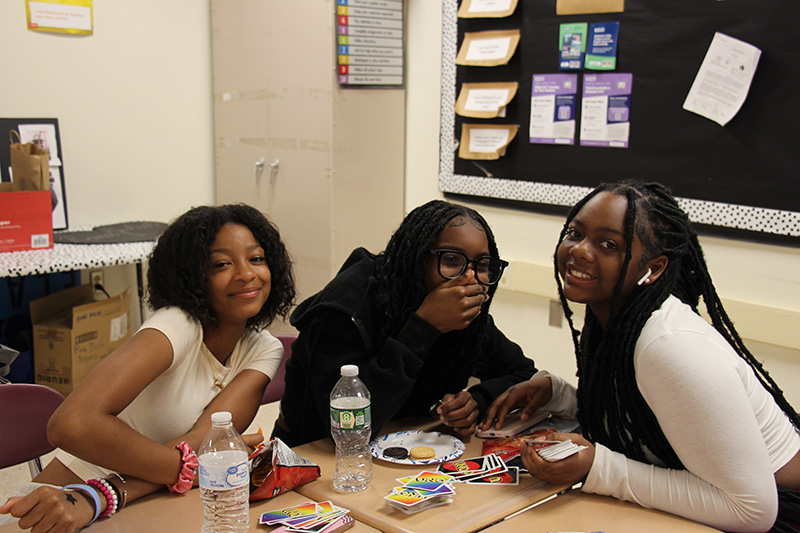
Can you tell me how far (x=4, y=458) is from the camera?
1.71 m

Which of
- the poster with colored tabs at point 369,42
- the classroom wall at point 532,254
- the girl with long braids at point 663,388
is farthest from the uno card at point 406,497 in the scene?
the poster with colored tabs at point 369,42

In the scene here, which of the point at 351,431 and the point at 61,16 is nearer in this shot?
the point at 351,431

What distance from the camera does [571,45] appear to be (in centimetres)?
315

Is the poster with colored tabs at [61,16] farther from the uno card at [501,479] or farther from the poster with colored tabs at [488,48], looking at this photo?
the uno card at [501,479]

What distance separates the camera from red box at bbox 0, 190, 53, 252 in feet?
10.2

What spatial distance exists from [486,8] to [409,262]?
2144mm

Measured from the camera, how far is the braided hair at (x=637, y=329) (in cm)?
142

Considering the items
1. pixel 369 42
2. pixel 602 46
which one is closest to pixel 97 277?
pixel 369 42

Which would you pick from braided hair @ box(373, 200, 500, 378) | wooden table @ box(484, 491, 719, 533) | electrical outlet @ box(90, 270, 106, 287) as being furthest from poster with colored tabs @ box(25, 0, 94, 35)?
wooden table @ box(484, 491, 719, 533)

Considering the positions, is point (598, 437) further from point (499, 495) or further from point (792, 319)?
point (792, 319)

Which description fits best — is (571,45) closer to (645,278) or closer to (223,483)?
(645,278)

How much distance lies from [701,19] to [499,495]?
2.19 metres

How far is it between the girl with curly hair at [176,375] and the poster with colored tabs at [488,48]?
198 centimetres

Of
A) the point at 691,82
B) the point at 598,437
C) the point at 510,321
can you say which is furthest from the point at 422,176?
the point at 598,437
